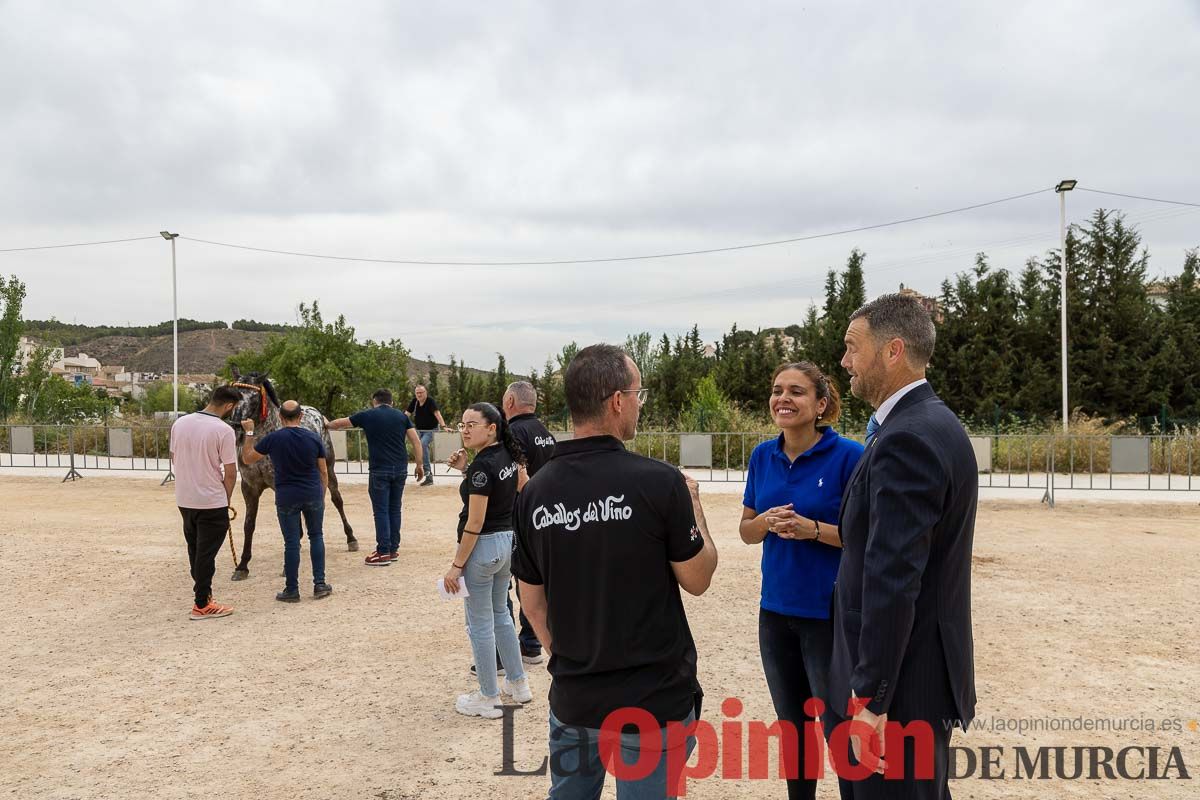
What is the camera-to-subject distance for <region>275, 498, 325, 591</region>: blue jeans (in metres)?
6.90

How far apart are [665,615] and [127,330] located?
146430mm

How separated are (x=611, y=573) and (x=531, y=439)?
313 centimetres

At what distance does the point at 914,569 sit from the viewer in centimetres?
212

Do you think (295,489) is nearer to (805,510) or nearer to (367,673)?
(367,673)

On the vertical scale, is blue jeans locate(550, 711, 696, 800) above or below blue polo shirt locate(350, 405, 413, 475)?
below

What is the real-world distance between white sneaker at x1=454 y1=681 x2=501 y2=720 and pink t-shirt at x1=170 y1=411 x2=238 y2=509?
3.10m

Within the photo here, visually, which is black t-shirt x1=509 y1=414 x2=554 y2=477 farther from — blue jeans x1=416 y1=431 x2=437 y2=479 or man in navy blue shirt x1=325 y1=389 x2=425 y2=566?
blue jeans x1=416 y1=431 x2=437 y2=479

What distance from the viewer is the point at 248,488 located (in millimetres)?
8344

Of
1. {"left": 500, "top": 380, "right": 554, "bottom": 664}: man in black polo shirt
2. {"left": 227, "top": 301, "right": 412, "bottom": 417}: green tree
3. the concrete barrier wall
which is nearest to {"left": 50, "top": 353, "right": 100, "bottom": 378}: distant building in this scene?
{"left": 227, "top": 301, "right": 412, "bottom": 417}: green tree

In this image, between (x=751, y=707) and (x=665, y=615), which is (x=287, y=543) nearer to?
(x=751, y=707)

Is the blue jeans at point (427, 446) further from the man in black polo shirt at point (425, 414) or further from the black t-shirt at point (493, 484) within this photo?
the black t-shirt at point (493, 484)

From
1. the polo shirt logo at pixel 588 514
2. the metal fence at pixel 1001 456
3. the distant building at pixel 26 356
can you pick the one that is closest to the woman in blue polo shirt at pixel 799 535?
the polo shirt logo at pixel 588 514

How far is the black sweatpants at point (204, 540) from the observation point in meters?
6.48

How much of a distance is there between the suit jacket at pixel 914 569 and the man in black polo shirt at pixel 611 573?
0.46 metres
